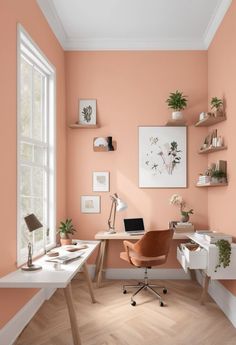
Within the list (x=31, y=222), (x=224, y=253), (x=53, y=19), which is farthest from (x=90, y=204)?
(x=53, y=19)

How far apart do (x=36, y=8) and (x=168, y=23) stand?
1.72 metres

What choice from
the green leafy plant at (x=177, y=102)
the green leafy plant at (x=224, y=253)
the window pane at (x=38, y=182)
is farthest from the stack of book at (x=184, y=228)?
the window pane at (x=38, y=182)

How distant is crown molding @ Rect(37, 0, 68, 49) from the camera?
381 centimetres

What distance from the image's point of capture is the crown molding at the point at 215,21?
3.86 metres

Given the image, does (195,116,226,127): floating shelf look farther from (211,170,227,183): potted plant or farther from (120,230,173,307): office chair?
(120,230,173,307): office chair

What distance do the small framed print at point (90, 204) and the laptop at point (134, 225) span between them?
0.48m

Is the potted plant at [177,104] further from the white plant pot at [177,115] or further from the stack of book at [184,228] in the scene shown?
the stack of book at [184,228]

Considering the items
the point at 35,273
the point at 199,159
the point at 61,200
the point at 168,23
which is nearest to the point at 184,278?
the point at 199,159

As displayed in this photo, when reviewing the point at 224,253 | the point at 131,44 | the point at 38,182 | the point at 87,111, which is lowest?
the point at 224,253

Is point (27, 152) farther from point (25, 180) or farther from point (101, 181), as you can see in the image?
point (101, 181)

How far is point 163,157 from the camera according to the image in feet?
16.1

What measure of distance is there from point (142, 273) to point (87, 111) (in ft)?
7.92

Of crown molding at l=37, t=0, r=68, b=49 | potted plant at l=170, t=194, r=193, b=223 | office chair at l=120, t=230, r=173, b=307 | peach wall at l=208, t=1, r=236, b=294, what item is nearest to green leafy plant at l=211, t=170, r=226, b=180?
peach wall at l=208, t=1, r=236, b=294

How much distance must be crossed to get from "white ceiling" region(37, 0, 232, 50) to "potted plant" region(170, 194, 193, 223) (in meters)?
2.12
